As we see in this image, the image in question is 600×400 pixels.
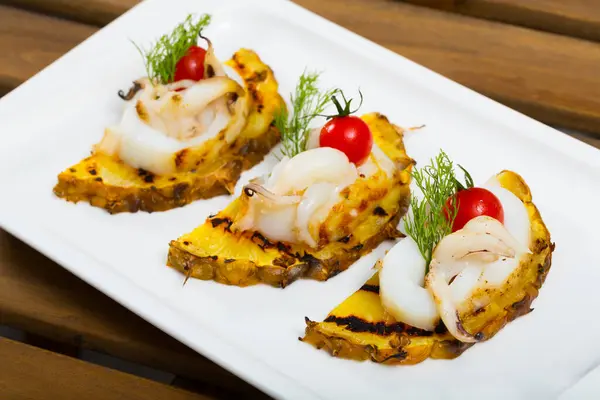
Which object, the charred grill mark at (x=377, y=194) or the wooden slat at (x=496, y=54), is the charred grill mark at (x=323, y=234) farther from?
the wooden slat at (x=496, y=54)

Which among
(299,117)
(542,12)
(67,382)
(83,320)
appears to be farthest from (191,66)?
(542,12)

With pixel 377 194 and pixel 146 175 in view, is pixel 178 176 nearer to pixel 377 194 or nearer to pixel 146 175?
pixel 146 175

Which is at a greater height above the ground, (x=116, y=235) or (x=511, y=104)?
(x=511, y=104)

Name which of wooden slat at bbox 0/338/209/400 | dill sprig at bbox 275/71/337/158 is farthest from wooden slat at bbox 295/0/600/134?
wooden slat at bbox 0/338/209/400

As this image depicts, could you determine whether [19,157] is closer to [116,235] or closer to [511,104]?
[116,235]

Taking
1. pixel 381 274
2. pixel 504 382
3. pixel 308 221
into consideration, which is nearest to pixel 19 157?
pixel 308 221

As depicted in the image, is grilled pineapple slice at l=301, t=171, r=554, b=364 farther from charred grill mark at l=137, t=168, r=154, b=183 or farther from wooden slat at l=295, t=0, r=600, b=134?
wooden slat at l=295, t=0, r=600, b=134

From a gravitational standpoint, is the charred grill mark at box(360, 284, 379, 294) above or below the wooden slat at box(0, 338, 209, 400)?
above
